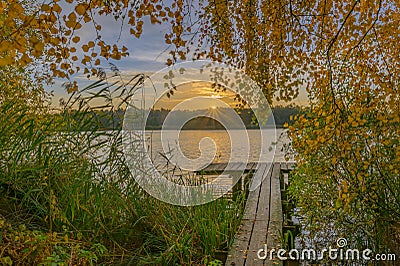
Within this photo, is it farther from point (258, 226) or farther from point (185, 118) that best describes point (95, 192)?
point (258, 226)

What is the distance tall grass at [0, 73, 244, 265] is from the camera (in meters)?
2.35

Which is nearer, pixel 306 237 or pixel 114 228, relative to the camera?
pixel 114 228

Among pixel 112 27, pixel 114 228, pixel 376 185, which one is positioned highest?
pixel 112 27

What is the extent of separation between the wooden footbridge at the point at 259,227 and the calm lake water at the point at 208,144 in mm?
341

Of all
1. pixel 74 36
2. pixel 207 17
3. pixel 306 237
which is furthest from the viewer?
pixel 306 237

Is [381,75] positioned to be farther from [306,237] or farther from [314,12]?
[306,237]

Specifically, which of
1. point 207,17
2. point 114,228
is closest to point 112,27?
point 207,17

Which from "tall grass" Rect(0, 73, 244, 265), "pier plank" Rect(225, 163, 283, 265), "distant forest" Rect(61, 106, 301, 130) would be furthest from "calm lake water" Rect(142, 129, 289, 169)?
"pier plank" Rect(225, 163, 283, 265)

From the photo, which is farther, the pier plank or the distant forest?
the distant forest

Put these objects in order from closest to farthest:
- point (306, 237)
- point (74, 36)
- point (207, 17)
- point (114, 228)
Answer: point (74, 36) < point (114, 228) < point (207, 17) < point (306, 237)

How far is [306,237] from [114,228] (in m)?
1.52

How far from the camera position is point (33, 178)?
101 inches

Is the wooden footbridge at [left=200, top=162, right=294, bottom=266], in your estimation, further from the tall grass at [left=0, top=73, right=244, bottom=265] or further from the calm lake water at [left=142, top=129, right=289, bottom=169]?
the calm lake water at [left=142, top=129, right=289, bottom=169]

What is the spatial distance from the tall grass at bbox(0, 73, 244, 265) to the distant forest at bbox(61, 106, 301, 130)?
1cm
